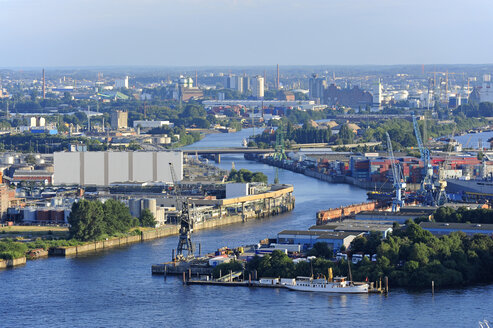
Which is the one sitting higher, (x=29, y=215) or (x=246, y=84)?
(x=29, y=215)

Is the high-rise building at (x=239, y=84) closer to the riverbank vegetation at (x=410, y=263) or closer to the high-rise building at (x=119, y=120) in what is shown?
the high-rise building at (x=119, y=120)

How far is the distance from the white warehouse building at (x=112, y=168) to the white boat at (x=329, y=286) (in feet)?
29.6

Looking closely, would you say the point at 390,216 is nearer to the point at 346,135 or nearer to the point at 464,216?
the point at 464,216

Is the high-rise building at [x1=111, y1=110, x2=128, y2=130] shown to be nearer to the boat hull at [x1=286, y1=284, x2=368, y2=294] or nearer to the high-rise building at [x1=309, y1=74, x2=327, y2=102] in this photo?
the high-rise building at [x1=309, y1=74, x2=327, y2=102]

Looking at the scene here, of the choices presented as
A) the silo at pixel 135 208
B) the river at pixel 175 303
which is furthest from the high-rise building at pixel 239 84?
the river at pixel 175 303

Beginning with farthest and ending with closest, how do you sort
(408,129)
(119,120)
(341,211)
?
(119,120) < (408,129) < (341,211)

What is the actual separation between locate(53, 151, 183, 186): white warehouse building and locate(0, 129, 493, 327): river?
7132mm

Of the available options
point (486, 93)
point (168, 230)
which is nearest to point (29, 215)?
point (168, 230)

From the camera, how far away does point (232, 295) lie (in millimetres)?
11266

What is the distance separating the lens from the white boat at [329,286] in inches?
443

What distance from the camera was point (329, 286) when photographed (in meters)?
11.4

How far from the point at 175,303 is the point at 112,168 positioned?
31.7 feet

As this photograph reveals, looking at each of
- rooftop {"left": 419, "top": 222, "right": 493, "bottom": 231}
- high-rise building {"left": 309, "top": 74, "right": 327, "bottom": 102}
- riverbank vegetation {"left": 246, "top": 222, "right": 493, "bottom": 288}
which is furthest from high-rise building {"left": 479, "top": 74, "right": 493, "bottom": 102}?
riverbank vegetation {"left": 246, "top": 222, "right": 493, "bottom": 288}

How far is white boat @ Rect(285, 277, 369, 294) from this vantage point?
36.9ft
